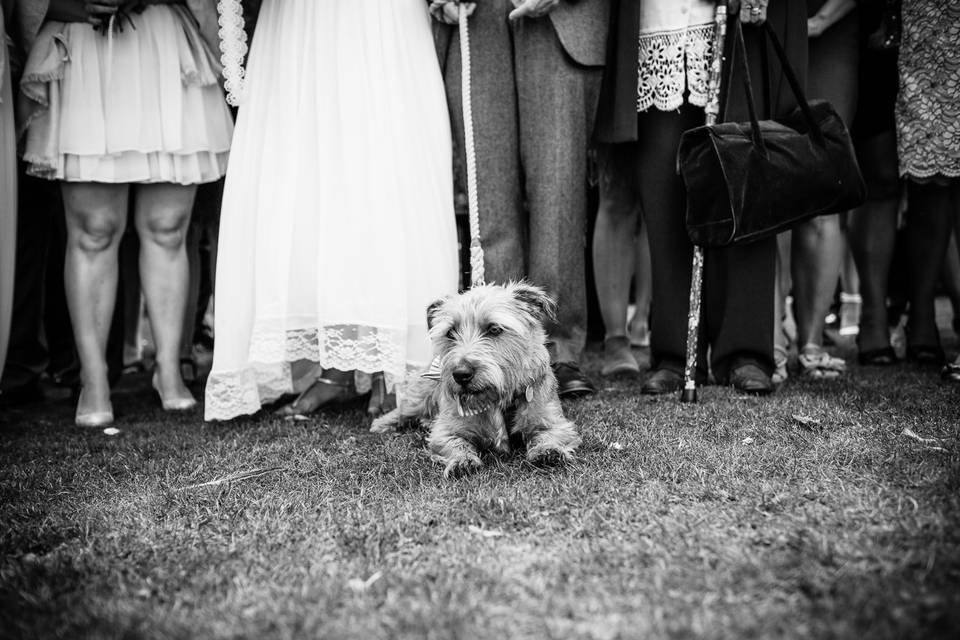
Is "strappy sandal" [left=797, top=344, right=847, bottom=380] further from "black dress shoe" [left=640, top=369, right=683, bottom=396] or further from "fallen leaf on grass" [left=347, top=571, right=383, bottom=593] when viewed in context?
"fallen leaf on grass" [left=347, top=571, right=383, bottom=593]

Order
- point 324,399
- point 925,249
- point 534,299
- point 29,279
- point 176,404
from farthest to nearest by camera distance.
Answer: point 29,279 → point 925,249 → point 176,404 → point 324,399 → point 534,299

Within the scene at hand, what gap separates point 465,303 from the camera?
307cm

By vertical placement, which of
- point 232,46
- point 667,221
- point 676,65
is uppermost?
point 232,46

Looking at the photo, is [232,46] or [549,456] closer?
[549,456]

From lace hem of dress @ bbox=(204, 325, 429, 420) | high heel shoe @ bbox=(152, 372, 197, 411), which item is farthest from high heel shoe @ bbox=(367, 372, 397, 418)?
high heel shoe @ bbox=(152, 372, 197, 411)

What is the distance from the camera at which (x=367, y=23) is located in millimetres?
3592

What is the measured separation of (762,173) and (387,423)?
2.05m

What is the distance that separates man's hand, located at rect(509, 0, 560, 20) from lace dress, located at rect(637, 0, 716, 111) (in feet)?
1.73

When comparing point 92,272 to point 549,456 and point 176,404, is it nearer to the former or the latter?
point 176,404

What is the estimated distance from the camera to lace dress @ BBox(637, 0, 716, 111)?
12.2 ft

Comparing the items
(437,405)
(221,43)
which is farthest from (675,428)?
(221,43)

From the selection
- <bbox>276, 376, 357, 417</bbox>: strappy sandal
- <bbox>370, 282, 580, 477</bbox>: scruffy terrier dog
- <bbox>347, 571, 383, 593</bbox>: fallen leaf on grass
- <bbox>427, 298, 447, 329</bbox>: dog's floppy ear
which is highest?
<bbox>427, 298, 447, 329</bbox>: dog's floppy ear

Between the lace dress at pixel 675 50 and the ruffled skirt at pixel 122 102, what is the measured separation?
2276 mm

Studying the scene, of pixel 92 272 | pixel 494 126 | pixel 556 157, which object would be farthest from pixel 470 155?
pixel 92 272
